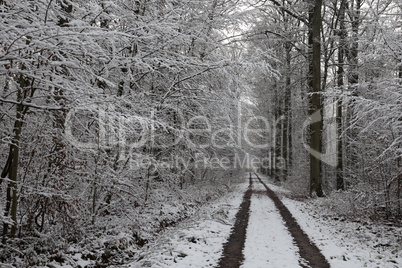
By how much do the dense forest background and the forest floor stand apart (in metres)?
1.29

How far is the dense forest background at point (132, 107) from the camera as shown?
16.7 ft

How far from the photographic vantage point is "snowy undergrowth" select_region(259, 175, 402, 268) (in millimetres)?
6633

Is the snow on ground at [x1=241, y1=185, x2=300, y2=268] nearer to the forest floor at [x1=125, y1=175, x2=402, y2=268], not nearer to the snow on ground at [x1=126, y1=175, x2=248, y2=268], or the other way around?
the forest floor at [x1=125, y1=175, x2=402, y2=268]

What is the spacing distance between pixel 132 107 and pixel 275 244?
5.35 m

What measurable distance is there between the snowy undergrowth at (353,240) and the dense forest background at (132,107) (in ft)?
3.84

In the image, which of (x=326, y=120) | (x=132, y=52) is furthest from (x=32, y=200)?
(x=326, y=120)

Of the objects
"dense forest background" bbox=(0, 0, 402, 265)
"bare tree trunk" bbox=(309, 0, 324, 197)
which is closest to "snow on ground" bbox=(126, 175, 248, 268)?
"dense forest background" bbox=(0, 0, 402, 265)

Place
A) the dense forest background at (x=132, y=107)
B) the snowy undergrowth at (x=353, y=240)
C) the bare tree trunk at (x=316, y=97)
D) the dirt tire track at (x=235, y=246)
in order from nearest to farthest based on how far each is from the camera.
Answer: the dense forest background at (x=132, y=107) < the dirt tire track at (x=235, y=246) < the snowy undergrowth at (x=353, y=240) < the bare tree trunk at (x=316, y=97)

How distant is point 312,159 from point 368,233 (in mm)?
7594

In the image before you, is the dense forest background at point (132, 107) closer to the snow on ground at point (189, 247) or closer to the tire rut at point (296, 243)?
the snow on ground at point (189, 247)

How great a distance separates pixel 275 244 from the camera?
7.78m

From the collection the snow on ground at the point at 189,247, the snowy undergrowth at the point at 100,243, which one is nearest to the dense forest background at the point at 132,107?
the snowy undergrowth at the point at 100,243

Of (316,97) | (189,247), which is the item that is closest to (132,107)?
(189,247)

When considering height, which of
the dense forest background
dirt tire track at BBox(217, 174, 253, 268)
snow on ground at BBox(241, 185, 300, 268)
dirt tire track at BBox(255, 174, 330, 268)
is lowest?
dirt tire track at BBox(217, 174, 253, 268)
